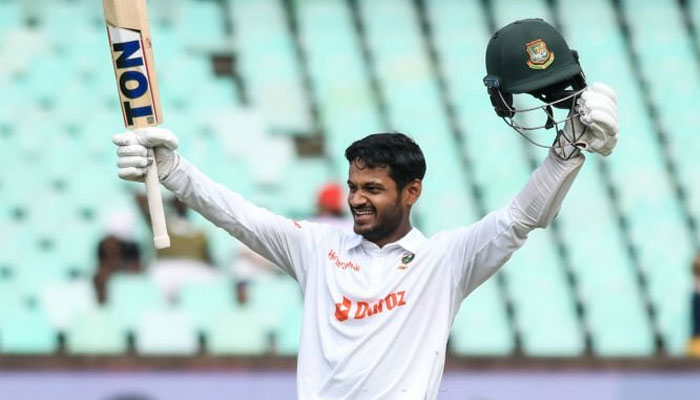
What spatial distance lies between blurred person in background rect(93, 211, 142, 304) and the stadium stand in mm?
122

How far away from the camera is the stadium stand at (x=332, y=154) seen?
10.5m

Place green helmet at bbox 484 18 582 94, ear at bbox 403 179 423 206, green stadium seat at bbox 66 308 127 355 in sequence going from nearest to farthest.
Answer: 1. green helmet at bbox 484 18 582 94
2. ear at bbox 403 179 423 206
3. green stadium seat at bbox 66 308 127 355

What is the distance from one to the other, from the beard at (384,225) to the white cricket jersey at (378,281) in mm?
53

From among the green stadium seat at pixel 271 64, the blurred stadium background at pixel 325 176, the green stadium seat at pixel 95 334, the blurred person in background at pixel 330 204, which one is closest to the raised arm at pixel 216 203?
the blurred stadium background at pixel 325 176

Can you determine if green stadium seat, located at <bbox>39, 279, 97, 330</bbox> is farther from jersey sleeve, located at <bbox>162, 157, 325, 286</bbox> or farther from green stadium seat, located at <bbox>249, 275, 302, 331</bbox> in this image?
jersey sleeve, located at <bbox>162, 157, 325, 286</bbox>

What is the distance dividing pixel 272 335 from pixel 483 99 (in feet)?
13.0

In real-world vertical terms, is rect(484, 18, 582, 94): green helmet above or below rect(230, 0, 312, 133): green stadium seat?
below

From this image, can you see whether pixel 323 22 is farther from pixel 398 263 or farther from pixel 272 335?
pixel 398 263

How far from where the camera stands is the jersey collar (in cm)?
584

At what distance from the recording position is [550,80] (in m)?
5.49

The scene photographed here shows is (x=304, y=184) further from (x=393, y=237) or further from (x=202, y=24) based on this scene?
(x=393, y=237)

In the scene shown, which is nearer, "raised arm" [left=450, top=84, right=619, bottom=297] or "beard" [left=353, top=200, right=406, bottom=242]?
"raised arm" [left=450, top=84, right=619, bottom=297]

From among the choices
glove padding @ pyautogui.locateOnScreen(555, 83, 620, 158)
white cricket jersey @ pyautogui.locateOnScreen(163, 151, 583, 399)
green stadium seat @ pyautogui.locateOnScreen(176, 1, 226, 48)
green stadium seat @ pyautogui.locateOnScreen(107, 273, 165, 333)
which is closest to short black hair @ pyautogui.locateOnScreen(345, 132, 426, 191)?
white cricket jersey @ pyautogui.locateOnScreen(163, 151, 583, 399)

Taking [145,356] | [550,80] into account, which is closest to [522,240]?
[550,80]
